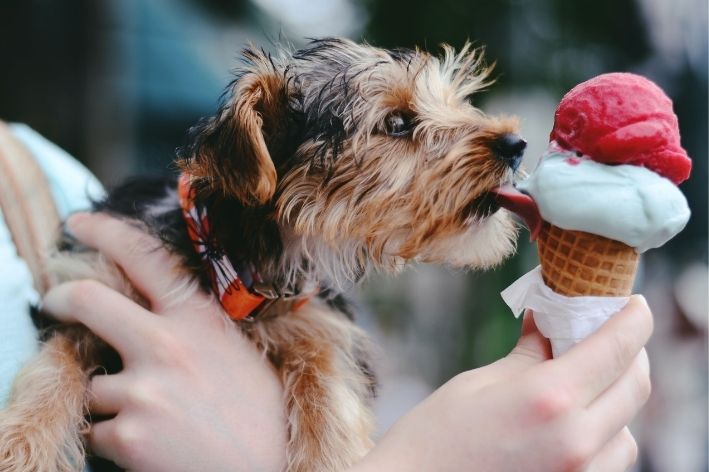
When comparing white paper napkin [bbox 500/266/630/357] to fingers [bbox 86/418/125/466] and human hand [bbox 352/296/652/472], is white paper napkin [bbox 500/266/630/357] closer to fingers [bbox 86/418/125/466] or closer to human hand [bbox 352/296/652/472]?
human hand [bbox 352/296/652/472]

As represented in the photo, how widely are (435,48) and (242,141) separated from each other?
224cm

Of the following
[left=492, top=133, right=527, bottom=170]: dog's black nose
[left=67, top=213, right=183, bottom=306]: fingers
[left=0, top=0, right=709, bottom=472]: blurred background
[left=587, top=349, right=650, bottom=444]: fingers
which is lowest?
[left=0, top=0, right=709, bottom=472]: blurred background

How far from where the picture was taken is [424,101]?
7.55ft

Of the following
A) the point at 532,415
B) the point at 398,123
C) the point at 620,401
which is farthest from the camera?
the point at 398,123

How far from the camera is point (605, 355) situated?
1.33 m

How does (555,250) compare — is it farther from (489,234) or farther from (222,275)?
(222,275)

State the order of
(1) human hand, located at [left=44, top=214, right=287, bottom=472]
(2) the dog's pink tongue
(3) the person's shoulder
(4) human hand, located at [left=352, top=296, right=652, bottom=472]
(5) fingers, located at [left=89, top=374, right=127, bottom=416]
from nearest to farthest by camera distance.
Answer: (4) human hand, located at [left=352, top=296, right=652, bottom=472]
(2) the dog's pink tongue
(1) human hand, located at [left=44, top=214, right=287, bottom=472]
(5) fingers, located at [left=89, top=374, right=127, bottom=416]
(3) the person's shoulder

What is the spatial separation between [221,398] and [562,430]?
3.20 feet

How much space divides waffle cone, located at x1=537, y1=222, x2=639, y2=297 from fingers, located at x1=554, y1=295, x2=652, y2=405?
0.28 ft

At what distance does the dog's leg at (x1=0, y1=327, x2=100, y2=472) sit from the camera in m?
Answer: 1.85

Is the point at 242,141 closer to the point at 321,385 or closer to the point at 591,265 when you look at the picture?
the point at 321,385

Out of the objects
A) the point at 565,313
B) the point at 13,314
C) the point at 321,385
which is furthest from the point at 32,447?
the point at 565,313

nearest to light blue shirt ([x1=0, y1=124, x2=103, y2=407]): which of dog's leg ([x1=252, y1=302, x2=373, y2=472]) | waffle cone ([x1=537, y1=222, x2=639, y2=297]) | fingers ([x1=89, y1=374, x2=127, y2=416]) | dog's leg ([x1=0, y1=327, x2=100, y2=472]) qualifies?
dog's leg ([x1=0, y1=327, x2=100, y2=472])

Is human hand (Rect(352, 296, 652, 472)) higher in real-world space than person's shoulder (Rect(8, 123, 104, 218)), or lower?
higher
